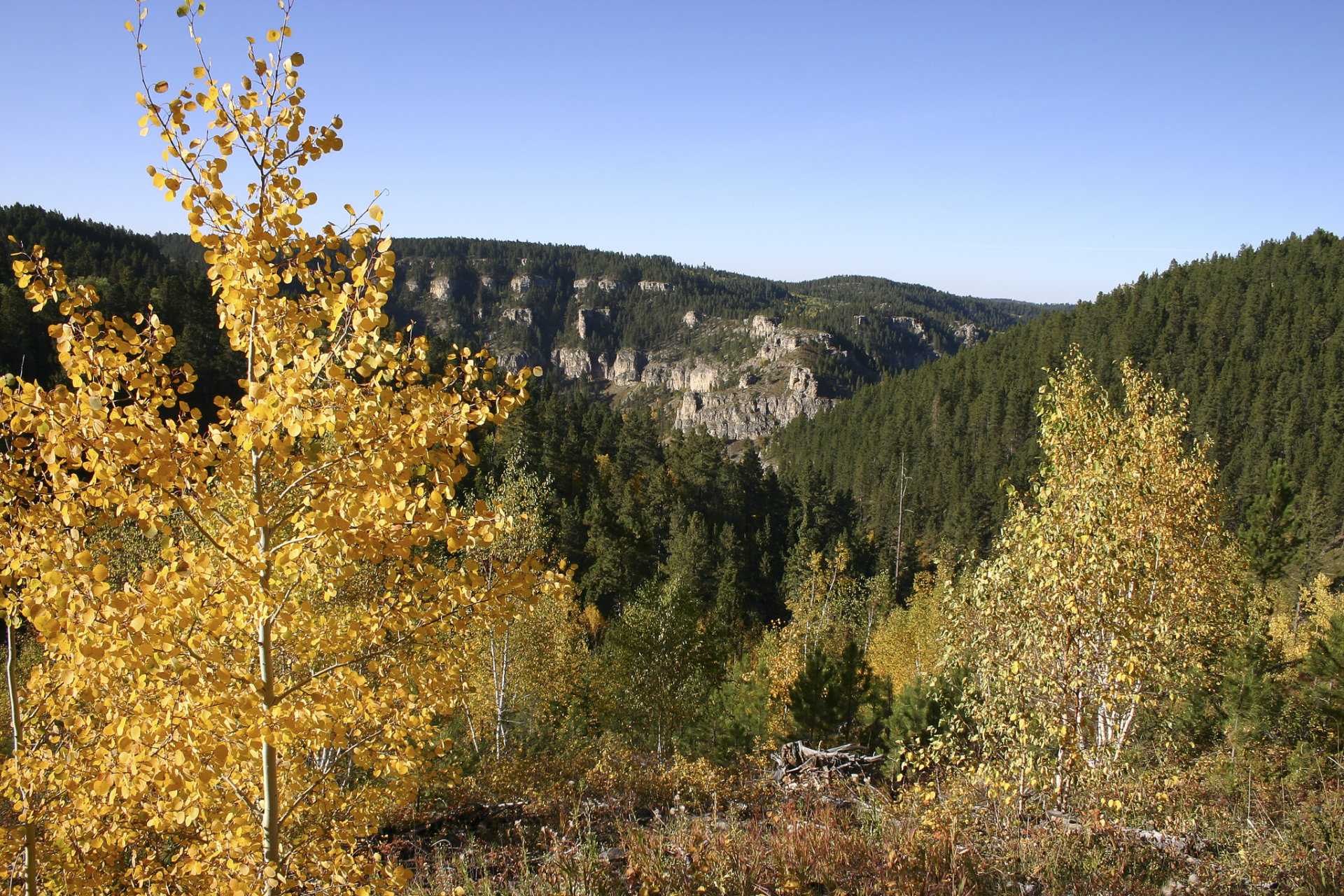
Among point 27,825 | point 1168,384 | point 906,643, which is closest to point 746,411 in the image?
point 1168,384

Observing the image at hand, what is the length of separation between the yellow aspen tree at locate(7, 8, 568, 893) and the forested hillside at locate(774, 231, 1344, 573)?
218 ft

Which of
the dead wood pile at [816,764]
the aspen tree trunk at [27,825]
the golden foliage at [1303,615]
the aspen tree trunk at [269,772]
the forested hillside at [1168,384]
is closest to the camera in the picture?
the aspen tree trunk at [269,772]

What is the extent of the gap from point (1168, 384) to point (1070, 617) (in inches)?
4041

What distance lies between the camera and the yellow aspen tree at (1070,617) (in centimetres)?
806

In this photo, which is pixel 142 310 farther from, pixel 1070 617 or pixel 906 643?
pixel 906 643

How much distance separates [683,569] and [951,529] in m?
41.1

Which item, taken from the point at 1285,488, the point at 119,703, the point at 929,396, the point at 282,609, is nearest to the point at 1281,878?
the point at 282,609

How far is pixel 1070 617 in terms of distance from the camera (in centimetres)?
810

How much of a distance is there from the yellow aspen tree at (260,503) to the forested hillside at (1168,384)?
6643 centimetres

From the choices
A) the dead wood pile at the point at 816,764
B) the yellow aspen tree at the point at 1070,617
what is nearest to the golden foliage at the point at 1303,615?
the yellow aspen tree at the point at 1070,617

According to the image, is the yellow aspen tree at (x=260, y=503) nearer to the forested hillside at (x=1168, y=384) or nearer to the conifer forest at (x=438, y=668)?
the conifer forest at (x=438, y=668)

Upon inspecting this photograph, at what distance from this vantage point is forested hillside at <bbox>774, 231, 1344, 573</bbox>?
234 ft

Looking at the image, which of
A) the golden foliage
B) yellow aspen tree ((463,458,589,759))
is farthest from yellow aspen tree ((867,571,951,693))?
yellow aspen tree ((463,458,589,759))

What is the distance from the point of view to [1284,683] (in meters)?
14.5
